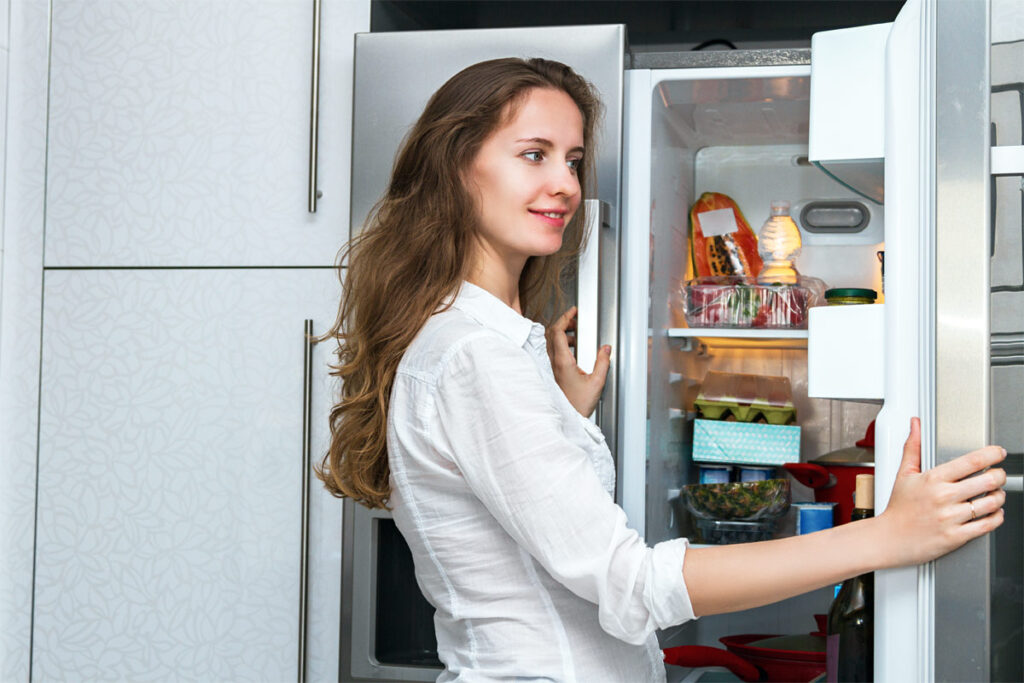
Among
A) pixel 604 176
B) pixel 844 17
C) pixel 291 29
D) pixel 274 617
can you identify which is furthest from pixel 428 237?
pixel 844 17

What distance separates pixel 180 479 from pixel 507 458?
2.90 ft

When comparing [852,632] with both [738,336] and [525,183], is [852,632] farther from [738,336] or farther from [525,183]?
[525,183]

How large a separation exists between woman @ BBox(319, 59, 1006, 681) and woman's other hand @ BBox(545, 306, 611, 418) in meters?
0.21

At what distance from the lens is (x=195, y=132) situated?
1658 millimetres

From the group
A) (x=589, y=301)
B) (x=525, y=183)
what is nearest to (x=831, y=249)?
(x=589, y=301)

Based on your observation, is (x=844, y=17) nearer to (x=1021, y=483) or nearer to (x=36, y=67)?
(x=1021, y=483)

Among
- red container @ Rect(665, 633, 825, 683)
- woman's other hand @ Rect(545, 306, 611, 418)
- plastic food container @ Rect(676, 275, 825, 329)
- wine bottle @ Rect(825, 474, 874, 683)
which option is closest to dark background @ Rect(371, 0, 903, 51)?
plastic food container @ Rect(676, 275, 825, 329)

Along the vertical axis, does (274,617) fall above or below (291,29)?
below

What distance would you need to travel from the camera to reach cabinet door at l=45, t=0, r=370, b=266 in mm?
1628

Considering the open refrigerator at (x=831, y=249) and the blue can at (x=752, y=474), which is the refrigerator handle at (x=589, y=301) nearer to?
the open refrigerator at (x=831, y=249)

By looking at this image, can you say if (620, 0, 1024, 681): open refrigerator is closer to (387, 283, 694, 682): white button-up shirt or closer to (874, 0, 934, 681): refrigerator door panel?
(874, 0, 934, 681): refrigerator door panel

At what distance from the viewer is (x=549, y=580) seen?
104cm

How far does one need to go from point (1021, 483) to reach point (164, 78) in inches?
54.6

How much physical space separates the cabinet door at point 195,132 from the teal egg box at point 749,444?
0.68m
